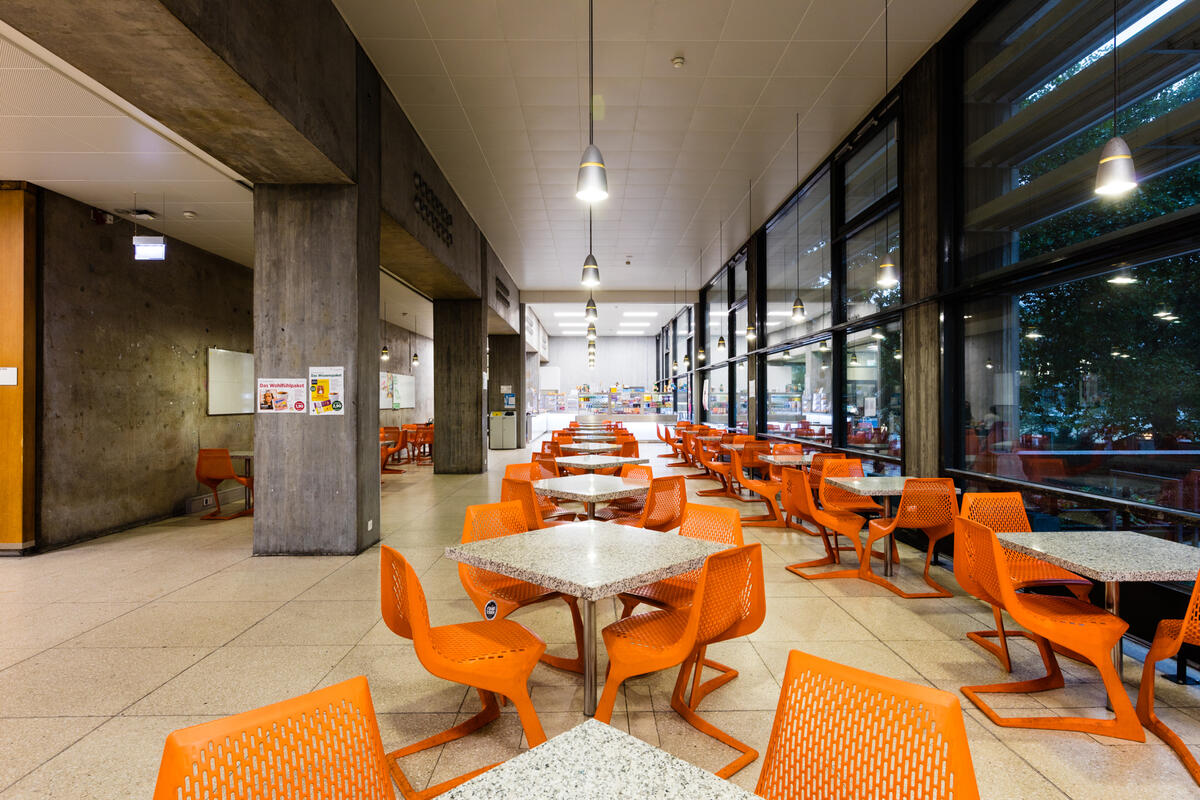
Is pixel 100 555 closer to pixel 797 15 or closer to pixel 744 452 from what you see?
pixel 744 452

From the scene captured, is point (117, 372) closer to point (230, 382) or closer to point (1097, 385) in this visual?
point (230, 382)

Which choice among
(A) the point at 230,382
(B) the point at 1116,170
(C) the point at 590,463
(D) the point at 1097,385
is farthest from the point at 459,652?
(A) the point at 230,382

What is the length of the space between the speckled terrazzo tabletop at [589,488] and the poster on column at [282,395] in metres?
2.44

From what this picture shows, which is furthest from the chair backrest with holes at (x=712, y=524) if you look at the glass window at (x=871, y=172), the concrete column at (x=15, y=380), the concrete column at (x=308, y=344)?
the concrete column at (x=15, y=380)

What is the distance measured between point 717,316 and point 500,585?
39.8 feet

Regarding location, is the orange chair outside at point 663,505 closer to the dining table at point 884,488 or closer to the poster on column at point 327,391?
the dining table at point 884,488

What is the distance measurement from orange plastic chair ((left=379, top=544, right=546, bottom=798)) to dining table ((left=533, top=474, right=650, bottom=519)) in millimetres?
1332

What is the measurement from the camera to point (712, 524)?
3070 mm

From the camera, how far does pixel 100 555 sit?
535 cm

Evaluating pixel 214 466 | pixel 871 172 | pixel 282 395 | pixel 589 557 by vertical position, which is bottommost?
pixel 214 466

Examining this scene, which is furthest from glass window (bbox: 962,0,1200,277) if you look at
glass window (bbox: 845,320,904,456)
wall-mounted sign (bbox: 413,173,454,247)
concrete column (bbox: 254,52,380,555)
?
wall-mounted sign (bbox: 413,173,454,247)

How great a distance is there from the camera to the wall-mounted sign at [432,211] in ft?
21.2

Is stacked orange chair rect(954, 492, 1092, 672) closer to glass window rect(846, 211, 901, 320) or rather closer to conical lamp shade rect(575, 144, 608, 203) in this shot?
glass window rect(846, 211, 901, 320)

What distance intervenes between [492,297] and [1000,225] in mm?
8749
